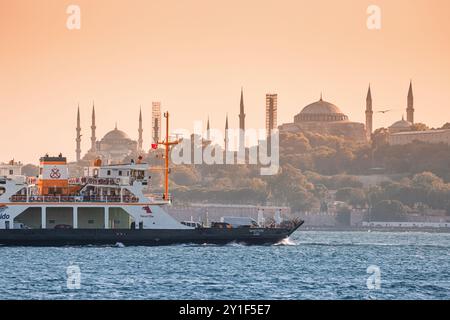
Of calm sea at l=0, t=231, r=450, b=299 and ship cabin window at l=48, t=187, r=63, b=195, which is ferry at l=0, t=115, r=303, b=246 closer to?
ship cabin window at l=48, t=187, r=63, b=195

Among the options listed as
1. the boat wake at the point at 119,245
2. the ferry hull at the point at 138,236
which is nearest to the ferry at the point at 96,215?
the ferry hull at the point at 138,236

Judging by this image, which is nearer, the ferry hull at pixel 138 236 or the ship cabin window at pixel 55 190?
the ferry hull at pixel 138 236

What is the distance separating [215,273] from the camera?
6106 centimetres

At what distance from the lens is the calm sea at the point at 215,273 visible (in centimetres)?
5150

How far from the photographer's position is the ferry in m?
79.1

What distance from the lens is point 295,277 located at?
5972 centimetres

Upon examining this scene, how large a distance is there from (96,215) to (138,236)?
4.47 meters

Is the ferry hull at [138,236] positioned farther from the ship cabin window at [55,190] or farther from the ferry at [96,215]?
the ship cabin window at [55,190]

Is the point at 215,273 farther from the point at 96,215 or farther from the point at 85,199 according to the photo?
the point at 96,215

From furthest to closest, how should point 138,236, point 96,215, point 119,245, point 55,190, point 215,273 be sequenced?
1. point 96,215
2. point 55,190
3. point 138,236
4. point 119,245
5. point 215,273

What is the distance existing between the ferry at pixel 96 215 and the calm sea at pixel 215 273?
2.59 feet

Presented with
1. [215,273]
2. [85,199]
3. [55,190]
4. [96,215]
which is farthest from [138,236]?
[215,273]

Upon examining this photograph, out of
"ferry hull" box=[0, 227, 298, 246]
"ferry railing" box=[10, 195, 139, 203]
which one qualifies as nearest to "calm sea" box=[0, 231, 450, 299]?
"ferry hull" box=[0, 227, 298, 246]

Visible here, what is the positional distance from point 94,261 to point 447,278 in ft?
58.7
